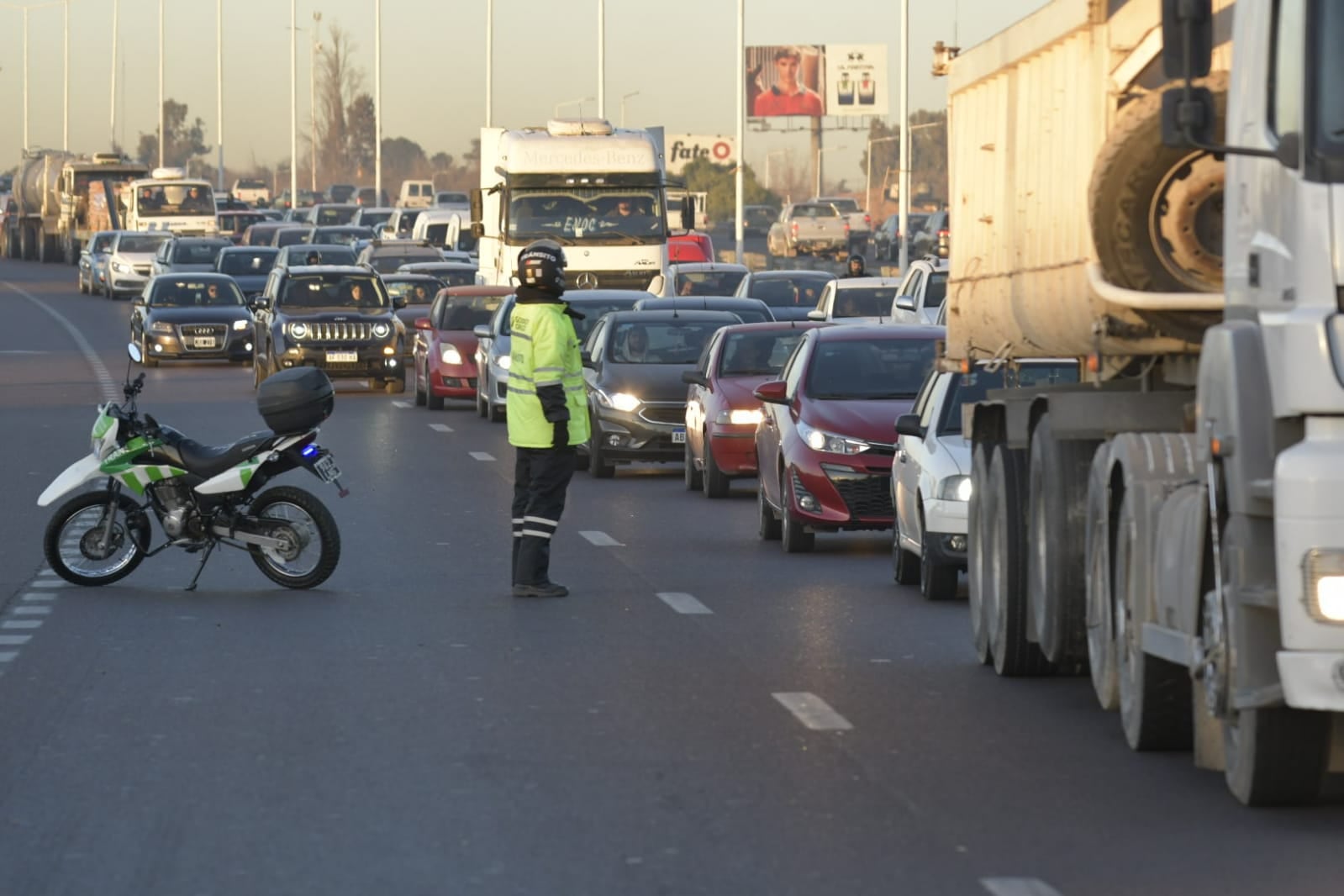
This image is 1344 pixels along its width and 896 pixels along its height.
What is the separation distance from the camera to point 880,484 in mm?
18125

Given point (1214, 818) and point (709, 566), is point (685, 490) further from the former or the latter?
point (1214, 818)

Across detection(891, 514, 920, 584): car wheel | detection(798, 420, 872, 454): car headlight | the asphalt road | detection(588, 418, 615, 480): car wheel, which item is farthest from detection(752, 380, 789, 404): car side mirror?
detection(588, 418, 615, 480): car wheel

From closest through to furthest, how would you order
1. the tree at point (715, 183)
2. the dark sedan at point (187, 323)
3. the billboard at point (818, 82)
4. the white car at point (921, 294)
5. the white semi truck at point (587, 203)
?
1. the white car at point (921, 294)
2. the white semi truck at point (587, 203)
3. the dark sedan at point (187, 323)
4. the billboard at point (818, 82)
5. the tree at point (715, 183)

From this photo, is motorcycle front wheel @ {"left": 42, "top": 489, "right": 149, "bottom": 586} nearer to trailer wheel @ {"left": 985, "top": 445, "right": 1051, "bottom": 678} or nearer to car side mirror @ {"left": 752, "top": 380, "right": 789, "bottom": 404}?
car side mirror @ {"left": 752, "top": 380, "right": 789, "bottom": 404}

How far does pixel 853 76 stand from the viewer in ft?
492

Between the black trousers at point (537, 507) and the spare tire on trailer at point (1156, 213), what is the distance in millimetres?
5335

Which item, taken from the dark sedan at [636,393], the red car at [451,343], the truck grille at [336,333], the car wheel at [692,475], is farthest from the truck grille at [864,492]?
the truck grille at [336,333]

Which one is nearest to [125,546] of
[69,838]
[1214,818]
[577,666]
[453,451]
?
[577,666]

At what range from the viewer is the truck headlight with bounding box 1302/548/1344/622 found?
7715 mm

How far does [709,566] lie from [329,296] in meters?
23.5

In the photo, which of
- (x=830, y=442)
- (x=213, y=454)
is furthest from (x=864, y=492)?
(x=213, y=454)

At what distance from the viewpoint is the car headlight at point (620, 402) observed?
25.2 meters

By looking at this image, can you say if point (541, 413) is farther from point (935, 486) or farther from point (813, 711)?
point (813, 711)

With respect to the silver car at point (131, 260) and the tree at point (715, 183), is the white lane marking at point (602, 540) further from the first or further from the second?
the tree at point (715, 183)
